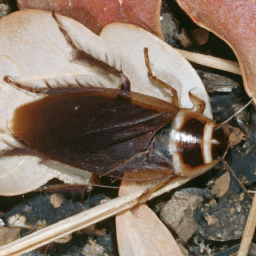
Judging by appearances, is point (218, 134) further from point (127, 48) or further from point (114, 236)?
point (114, 236)

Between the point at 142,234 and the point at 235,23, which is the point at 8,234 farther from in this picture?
the point at 235,23

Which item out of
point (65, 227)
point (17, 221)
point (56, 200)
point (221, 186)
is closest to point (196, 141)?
point (221, 186)

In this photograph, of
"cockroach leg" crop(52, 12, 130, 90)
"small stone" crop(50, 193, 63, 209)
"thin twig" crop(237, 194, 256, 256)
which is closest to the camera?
"thin twig" crop(237, 194, 256, 256)

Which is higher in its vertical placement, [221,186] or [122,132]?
[122,132]

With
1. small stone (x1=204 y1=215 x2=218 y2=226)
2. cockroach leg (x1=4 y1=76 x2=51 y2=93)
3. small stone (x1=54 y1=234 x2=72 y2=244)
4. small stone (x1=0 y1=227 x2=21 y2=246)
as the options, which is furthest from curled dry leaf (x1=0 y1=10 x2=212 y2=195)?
small stone (x1=204 y1=215 x2=218 y2=226)

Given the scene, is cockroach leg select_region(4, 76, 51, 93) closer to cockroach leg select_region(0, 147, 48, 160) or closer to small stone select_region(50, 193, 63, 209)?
cockroach leg select_region(0, 147, 48, 160)

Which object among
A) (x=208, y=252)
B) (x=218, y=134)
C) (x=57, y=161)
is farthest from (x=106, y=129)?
(x=208, y=252)

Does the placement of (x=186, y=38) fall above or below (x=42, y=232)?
above
